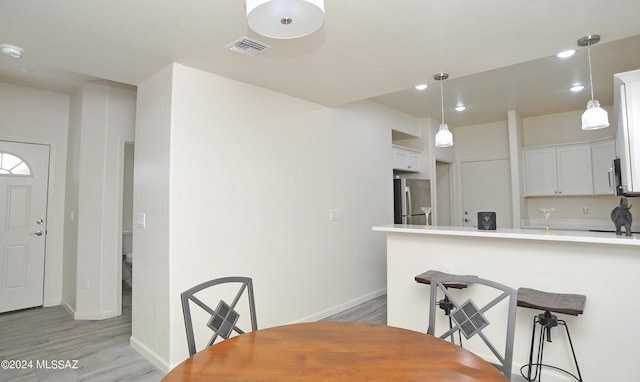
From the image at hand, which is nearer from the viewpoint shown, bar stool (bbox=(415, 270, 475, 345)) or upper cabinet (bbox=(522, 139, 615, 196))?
bar stool (bbox=(415, 270, 475, 345))

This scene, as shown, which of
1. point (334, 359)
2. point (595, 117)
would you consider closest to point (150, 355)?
point (334, 359)

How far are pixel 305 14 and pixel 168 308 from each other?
7.77ft

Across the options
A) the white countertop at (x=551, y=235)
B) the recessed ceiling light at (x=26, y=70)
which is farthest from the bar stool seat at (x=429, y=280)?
the recessed ceiling light at (x=26, y=70)

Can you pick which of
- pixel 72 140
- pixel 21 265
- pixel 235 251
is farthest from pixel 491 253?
pixel 21 265

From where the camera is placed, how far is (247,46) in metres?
2.43

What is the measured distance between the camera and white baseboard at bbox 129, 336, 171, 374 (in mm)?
2638

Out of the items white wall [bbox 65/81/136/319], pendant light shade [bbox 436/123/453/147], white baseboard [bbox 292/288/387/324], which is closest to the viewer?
pendant light shade [bbox 436/123/453/147]

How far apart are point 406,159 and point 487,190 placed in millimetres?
1958

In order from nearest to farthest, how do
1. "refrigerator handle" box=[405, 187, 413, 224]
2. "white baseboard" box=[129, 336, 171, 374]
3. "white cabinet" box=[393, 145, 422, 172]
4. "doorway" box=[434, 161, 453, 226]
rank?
"white baseboard" box=[129, 336, 171, 374] → "refrigerator handle" box=[405, 187, 413, 224] → "white cabinet" box=[393, 145, 422, 172] → "doorway" box=[434, 161, 453, 226]

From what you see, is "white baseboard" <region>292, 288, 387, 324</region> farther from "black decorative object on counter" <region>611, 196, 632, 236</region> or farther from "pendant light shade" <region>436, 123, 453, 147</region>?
"black decorative object on counter" <region>611, 196, 632, 236</region>

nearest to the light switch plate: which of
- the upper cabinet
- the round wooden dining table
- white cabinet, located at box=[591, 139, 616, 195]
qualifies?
the round wooden dining table

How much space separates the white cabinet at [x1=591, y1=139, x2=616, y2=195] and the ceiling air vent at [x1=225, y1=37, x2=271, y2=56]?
16.6 feet

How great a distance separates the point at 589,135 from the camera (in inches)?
205

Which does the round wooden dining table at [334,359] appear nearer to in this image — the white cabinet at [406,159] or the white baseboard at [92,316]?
the white baseboard at [92,316]
